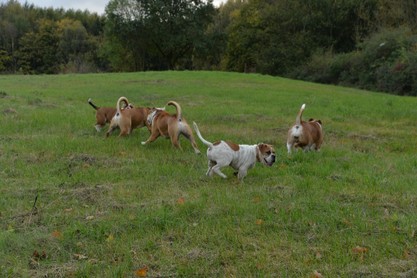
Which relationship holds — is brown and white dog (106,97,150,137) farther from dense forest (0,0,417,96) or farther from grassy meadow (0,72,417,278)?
dense forest (0,0,417,96)

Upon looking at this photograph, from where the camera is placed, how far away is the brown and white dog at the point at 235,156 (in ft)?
23.3

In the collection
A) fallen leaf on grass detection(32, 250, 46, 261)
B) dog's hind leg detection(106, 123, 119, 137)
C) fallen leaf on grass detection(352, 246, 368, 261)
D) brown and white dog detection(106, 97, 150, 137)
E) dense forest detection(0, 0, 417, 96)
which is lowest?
fallen leaf on grass detection(32, 250, 46, 261)

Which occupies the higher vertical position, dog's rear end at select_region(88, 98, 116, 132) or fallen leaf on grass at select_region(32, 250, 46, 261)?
dog's rear end at select_region(88, 98, 116, 132)

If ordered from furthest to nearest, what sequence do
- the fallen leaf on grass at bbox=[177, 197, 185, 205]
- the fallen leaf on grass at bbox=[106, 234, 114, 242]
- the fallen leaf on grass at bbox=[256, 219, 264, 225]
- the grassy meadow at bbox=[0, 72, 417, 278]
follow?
1. the fallen leaf on grass at bbox=[177, 197, 185, 205]
2. the fallen leaf on grass at bbox=[256, 219, 264, 225]
3. the fallen leaf on grass at bbox=[106, 234, 114, 242]
4. the grassy meadow at bbox=[0, 72, 417, 278]

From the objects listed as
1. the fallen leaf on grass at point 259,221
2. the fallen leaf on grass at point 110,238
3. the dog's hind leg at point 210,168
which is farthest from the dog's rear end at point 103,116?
the fallen leaf on grass at point 259,221

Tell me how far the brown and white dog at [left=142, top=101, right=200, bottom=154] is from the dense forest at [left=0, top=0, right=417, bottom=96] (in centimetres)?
2620

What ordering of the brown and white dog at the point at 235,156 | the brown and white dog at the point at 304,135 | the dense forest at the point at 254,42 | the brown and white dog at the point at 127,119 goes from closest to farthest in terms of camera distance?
the brown and white dog at the point at 235,156 < the brown and white dog at the point at 304,135 < the brown and white dog at the point at 127,119 < the dense forest at the point at 254,42

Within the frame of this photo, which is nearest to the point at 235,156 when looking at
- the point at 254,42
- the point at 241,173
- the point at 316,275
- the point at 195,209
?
the point at 241,173

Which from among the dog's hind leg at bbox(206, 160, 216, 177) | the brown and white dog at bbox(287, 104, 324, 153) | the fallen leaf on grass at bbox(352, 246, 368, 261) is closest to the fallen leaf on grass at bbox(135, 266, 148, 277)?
the fallen leaf on grass at bbox(352, 246, 368, 261)

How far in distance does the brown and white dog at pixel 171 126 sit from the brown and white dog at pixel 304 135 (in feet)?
6.26

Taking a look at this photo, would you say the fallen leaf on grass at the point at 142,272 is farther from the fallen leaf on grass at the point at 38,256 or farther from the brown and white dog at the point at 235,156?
the brown and white dog at the point at 235,156

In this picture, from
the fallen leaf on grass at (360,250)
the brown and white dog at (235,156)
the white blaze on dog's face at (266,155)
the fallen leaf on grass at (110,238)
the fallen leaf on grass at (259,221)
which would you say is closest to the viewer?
the fallen leaf on grass at (360,250)

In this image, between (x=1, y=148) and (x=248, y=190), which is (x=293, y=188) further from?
(x=1, y=148)

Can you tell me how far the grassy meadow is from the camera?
4.43m
